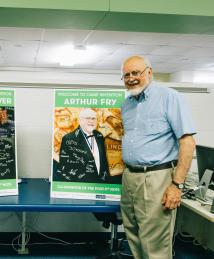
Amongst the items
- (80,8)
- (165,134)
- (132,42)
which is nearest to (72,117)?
(165,134)

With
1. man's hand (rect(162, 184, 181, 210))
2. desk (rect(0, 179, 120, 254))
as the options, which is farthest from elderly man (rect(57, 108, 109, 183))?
man's hand (rect(162, 184, 181, 210))

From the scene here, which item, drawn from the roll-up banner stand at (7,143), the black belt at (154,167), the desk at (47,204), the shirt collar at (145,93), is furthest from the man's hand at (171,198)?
the roll-up banner stand at (7,143)

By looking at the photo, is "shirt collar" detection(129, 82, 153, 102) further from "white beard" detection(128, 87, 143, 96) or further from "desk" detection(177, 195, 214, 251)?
"desk" detection(177, 195, 214, 251)

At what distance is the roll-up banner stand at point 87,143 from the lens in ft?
8.87

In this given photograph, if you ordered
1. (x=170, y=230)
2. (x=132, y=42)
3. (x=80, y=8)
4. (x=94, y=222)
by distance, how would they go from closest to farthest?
(x=170, y=230) < (x=80, y=8) < (x=94, y=222) < (x=132, y=42)

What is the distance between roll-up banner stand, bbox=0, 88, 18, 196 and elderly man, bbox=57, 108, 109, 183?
A: 376 mm

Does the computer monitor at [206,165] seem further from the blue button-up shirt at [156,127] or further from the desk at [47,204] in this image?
the desk at [47,204]

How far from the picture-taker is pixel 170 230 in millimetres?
2287

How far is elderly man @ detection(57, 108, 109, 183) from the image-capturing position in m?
2.72

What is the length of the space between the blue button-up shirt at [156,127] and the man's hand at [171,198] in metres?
0.19

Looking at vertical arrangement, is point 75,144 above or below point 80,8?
below

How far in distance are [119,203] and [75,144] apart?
56 cm

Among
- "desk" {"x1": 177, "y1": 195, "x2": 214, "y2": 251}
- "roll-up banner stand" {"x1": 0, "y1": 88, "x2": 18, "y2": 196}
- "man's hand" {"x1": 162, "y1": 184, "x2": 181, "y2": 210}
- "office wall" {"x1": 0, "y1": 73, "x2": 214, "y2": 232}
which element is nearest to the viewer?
"man's hand" {"x1": 162, "y1": 184, "x2": 181, "y2": 210}

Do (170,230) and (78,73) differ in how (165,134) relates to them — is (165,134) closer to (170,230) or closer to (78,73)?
(170,230)
